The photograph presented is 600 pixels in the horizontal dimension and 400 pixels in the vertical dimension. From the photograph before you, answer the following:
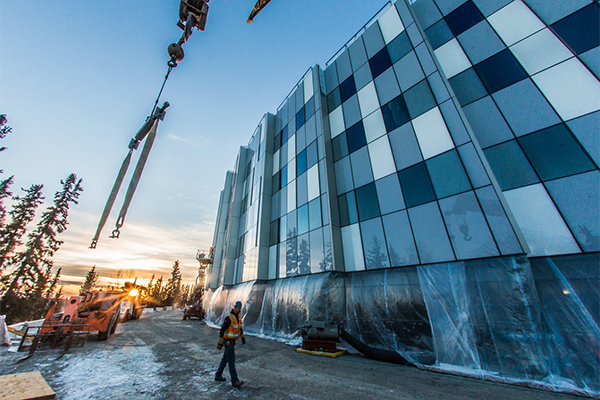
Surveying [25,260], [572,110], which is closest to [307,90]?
[572,110]

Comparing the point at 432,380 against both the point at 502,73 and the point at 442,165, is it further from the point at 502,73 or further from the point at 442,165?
the point at 502,73

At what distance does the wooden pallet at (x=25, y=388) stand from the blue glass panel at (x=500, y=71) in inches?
670

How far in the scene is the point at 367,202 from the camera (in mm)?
12641

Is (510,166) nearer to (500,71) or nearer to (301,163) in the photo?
(500,71)

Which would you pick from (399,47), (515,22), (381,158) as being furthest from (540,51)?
(381,158)

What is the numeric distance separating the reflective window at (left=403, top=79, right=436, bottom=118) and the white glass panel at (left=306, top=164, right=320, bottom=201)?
265 inches

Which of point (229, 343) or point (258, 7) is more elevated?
point (258, 7)

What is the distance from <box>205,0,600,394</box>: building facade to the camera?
670 cm

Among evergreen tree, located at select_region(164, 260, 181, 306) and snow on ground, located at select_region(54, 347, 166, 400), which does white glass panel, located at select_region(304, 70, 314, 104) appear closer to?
snow on ground, located at select_region(54, 347, 166, 400)

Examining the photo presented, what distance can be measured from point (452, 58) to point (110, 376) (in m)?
18.8

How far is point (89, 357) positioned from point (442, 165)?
15819 millimetres

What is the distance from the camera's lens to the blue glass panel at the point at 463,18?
11.3 meters

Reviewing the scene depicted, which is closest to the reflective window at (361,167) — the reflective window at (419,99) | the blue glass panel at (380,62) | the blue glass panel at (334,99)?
the reflective window at (419,99)

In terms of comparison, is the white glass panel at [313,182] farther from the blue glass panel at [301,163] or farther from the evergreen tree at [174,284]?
the evergreen tree at [174,284]
